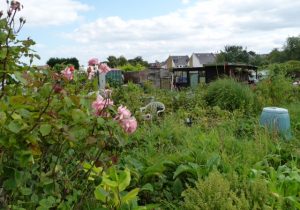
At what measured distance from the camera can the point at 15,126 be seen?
4.53ft

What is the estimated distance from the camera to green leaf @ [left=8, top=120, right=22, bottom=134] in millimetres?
1363

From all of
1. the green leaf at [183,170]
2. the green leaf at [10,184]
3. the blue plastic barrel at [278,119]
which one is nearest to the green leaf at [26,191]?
the green leaf at [10,184]

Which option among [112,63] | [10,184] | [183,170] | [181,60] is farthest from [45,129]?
[181,60]

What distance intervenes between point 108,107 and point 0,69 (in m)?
0.65

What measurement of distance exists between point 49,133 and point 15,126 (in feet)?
0.73

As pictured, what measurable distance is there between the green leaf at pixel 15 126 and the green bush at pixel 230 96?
716 cm

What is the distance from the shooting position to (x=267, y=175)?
3250mm

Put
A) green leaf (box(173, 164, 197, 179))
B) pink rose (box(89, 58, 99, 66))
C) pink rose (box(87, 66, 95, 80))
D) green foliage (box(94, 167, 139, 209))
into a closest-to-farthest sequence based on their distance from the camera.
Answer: pink rose (box(89, 58, 99, 66)), pink rose (box(87, 66, 95, 80)), green foliage (box(94, 167, 139, 209)), green leaf (box(173, 164, 197, 179))

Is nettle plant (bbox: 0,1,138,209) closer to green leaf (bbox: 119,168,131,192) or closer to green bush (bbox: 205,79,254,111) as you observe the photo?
green leaf (bbox: 119,168,131,192)

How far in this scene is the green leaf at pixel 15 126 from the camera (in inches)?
53.7

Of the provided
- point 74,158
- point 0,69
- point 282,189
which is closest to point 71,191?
point 74,158

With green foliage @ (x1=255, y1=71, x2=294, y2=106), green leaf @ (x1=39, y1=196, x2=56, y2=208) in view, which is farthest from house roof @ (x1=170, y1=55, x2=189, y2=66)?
green leaf @ (x1=39, y1=196, x2=56, y2=208)

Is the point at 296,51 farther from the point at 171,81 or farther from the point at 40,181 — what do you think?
the point at 40,181

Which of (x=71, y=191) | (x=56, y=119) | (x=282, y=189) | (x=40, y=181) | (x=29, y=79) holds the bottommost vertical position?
(x=282, y=189)
